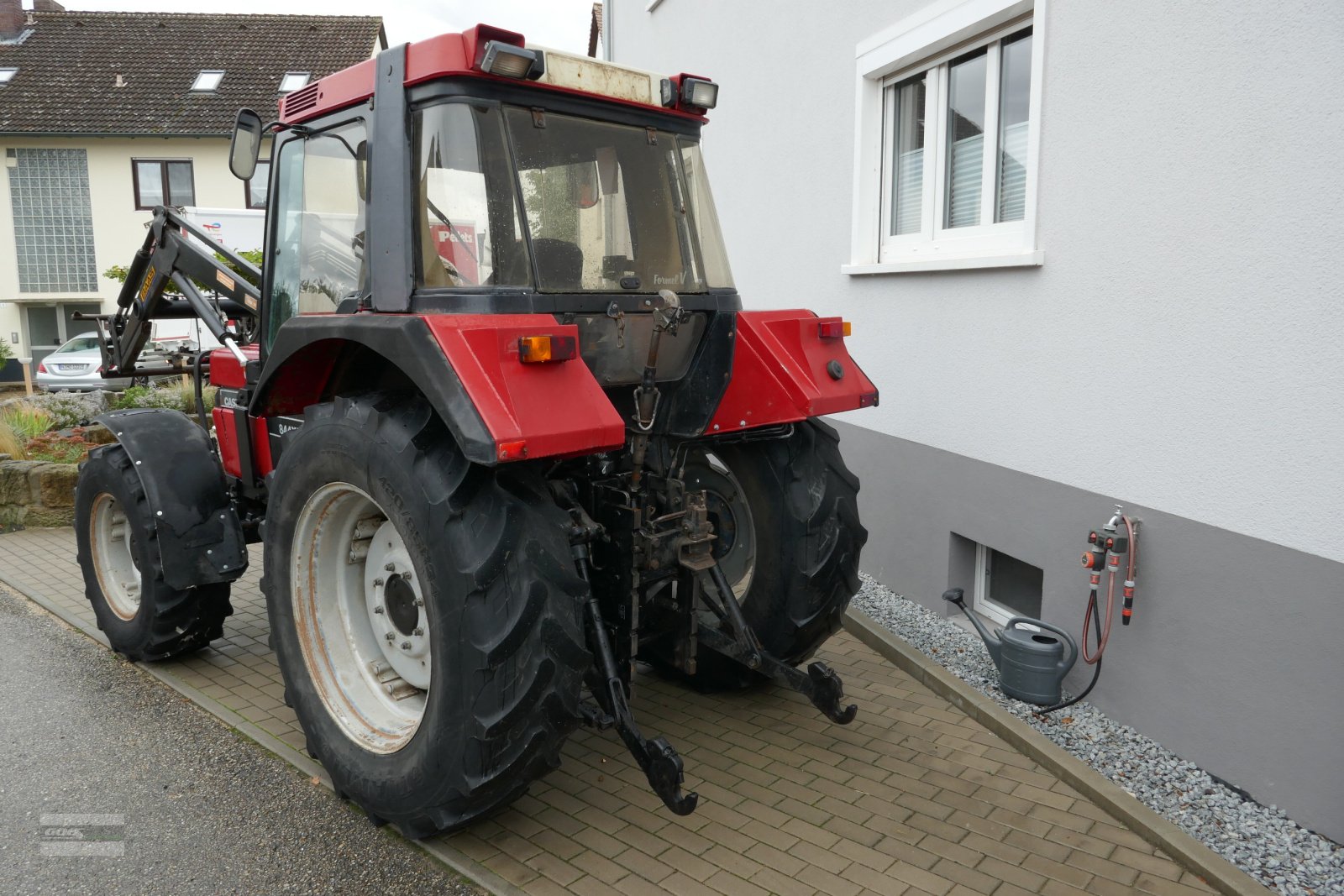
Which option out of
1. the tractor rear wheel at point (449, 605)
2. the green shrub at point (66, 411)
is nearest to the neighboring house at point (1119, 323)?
the tractor rear wheel at point (449, 605)

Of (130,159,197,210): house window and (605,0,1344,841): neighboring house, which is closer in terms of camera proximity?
(605,0,1344,841): neighboring house

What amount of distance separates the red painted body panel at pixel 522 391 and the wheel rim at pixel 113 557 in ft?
9.26

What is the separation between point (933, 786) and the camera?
3459 millimetres

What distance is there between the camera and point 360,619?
3.38 m

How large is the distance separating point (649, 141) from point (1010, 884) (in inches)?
101

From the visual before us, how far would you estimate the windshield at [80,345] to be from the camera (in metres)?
18.8

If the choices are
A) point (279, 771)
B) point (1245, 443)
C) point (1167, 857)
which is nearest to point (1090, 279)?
point (1245, 443)

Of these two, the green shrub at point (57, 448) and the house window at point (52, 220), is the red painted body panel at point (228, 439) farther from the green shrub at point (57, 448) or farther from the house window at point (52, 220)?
the house window at point (52, 220)

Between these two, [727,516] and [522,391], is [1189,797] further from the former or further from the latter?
[522,391]

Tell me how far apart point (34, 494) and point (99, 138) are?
20.9 metres

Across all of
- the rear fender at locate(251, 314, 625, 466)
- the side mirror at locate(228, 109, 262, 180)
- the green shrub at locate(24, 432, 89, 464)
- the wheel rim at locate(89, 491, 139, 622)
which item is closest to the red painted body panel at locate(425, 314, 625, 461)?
the rear fender at locate(251, 314, 625, 466)

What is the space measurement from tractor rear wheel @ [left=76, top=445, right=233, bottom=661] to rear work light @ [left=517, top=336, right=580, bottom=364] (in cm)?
239

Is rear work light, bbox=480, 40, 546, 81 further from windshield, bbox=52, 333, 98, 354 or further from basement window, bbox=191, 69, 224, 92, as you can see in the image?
basement window, bbox=191, 69, 224, 92

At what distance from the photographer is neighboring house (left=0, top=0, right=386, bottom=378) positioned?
2428 cm
